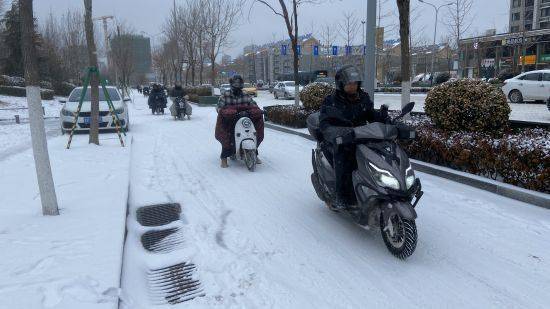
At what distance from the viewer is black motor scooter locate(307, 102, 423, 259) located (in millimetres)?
3707

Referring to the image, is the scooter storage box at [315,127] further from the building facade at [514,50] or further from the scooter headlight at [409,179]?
the building facade at [514,50]

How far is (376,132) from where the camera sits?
390cm

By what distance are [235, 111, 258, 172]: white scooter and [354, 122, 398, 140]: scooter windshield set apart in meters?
3.71

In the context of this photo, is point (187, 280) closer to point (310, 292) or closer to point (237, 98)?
point (310, 292)

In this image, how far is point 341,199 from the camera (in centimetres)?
442

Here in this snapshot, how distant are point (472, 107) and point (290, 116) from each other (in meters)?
6.08

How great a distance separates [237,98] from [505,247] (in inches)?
205

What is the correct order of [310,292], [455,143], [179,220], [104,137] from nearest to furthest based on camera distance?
1. [310,292]
2. [179,220]
3. [455,143]
4. [104,137]

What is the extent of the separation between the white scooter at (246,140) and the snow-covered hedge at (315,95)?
197 inches

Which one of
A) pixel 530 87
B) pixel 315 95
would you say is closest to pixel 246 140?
pixel 315 95

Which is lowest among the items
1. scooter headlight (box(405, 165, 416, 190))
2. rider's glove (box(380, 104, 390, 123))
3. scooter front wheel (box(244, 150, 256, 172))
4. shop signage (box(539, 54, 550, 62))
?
scooter front wheel (box(244, 150, 256, 172))

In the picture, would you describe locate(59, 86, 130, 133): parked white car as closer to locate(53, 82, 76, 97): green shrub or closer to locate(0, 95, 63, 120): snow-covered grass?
locate(0, 95, 63, 120): snow-covered grass

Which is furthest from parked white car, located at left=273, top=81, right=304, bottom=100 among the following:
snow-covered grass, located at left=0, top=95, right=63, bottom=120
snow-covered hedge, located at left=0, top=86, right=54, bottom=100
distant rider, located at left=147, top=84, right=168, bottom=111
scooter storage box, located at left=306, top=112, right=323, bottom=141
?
scooter storage box, located at left=306, top=112, right=323, bottom=141

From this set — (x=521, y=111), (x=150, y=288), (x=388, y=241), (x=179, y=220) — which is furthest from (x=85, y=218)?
(x=521, y=111)
